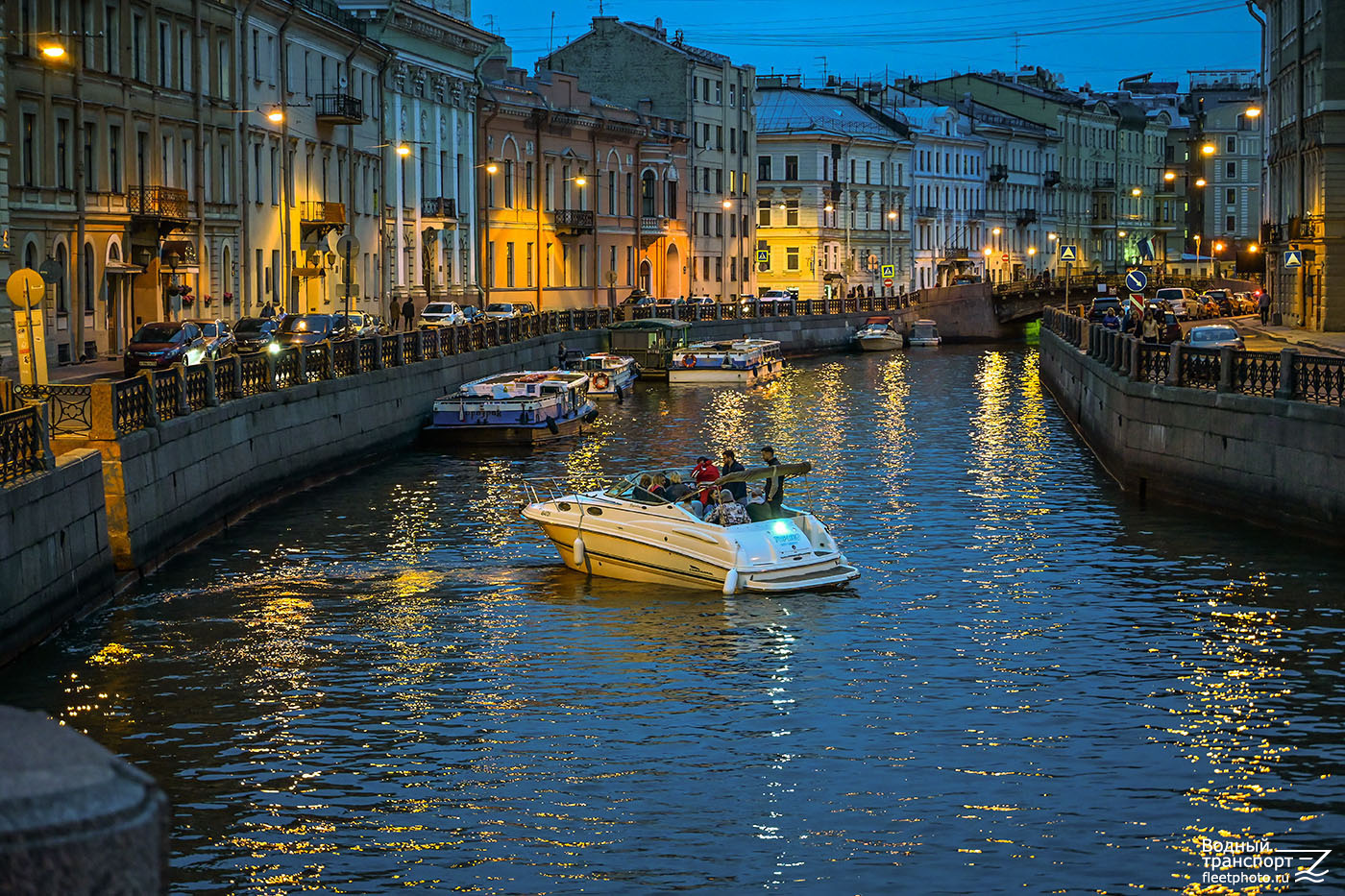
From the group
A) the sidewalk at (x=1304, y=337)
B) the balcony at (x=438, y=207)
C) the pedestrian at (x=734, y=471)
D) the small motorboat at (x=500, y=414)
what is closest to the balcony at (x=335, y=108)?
the balcony at (x=438, y=207)

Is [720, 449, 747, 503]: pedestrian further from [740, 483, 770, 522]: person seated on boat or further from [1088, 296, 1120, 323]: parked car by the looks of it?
[1088, 296, 1120, 323]: parked car

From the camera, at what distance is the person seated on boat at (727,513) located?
24688 millimetres

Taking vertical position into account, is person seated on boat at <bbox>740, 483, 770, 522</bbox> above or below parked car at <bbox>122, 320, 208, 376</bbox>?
below

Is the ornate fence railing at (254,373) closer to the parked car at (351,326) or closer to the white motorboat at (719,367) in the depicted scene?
the parked car at (351,326)

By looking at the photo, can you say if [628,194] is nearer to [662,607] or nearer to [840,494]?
[840,494]

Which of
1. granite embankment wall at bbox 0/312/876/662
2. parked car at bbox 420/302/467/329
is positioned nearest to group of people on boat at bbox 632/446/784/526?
granite embankment wall at bbox 0/312/876/662

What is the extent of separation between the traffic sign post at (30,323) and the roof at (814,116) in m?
92.4

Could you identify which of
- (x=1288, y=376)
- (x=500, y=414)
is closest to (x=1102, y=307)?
(x=500, y=414)

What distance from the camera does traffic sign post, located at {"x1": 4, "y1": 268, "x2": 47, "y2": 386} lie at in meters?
26.4

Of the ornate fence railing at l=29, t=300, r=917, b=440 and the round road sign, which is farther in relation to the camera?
the round road sign

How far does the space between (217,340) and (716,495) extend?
24.6 metres

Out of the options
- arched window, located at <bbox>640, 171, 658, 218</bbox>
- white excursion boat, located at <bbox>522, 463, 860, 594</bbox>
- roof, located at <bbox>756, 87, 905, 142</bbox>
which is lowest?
white excursion boat, located at <bbox>522, 463, 860, 594</bbox>

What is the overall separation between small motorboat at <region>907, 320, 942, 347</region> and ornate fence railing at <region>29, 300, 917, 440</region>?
2248 centimetres

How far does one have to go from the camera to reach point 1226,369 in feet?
104
